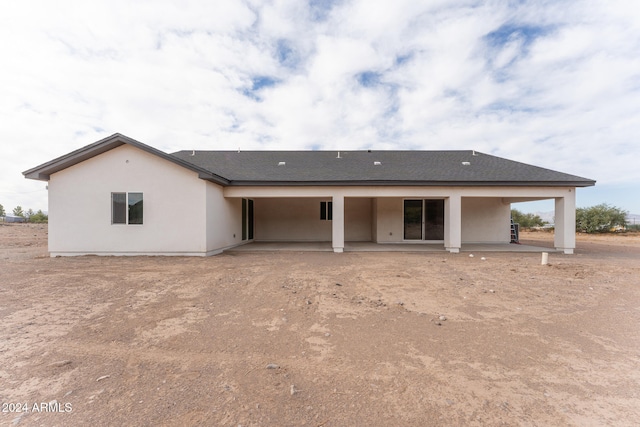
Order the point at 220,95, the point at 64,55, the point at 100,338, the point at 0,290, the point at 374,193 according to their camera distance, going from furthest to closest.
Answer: the point at 220,95 → the point at 374,193 → the point at 64,55 → the point at 0,290 → the point at 100,338

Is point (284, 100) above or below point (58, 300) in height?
above

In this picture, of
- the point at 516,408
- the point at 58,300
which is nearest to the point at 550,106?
the point at 516,408

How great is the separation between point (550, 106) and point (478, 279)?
13822 mm

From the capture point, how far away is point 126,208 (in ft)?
31.3

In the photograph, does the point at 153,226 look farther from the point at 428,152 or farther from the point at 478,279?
the point at 428,152

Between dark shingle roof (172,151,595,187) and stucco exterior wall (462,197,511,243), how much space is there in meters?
1.96

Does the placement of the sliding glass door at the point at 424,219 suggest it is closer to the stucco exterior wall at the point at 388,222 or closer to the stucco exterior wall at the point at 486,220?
the stucco exterior wall at the point at 388,222

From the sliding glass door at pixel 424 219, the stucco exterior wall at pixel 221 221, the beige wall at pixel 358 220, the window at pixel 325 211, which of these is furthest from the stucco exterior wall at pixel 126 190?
the sliding glass door at pixel 424 219

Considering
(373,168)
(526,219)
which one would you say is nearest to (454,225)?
(373,168)

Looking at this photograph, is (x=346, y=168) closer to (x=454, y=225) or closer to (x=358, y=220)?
(x=358, y=220)

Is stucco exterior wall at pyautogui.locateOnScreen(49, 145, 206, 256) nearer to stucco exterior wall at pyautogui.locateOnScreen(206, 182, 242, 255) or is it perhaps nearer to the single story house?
the single story house

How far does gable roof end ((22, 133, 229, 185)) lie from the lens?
898cm

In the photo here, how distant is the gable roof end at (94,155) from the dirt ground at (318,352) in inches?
173

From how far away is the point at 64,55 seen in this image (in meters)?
9.39
